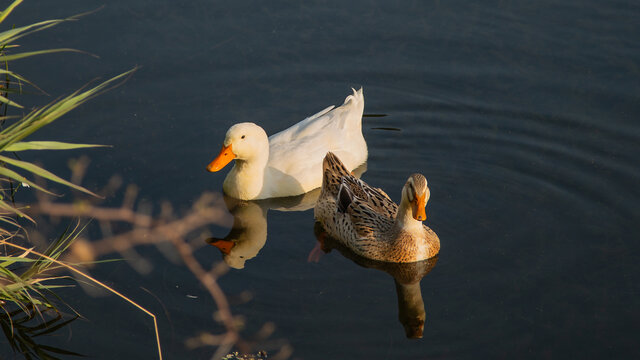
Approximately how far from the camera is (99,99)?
9.61 metres

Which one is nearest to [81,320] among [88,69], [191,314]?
[191,314]

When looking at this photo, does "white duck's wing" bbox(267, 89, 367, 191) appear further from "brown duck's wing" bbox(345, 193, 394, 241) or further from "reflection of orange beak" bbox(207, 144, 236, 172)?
"brown duck's wing" bbox(345, 193, 394, 241)

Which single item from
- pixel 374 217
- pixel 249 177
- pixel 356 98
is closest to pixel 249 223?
pixel 249 177

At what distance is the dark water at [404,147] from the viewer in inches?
252

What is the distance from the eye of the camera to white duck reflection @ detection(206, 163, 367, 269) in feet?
24.4

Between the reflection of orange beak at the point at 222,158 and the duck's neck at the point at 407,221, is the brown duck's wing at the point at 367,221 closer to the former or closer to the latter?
the duck's neck at the point at 407,221

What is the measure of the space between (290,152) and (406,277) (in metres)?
1.98

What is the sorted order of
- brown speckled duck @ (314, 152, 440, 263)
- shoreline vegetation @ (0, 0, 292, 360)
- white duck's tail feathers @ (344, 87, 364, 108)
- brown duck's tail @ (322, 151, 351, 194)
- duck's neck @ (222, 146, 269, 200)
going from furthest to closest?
1. white duck's tail feathers @ (344, 87, 364, 108)
2. duck's neck @ (222, 146, 269, 200)
3. brown duck's tail @ (322, 151, 351, 194)
4. brown speckled duck @ (314, 152, 440, 263)
5. shoreline vegetation @ (0, 0, 292, 360)

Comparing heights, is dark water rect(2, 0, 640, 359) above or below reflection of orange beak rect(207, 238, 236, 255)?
above

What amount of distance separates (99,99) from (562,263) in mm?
5365

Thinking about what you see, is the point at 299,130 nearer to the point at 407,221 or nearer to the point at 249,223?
the point at 249,223

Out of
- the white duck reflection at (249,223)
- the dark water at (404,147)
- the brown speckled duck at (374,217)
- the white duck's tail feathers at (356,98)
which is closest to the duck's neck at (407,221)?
the brown speckled duck at (374,217)

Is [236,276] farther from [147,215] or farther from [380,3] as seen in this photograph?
[380,3]

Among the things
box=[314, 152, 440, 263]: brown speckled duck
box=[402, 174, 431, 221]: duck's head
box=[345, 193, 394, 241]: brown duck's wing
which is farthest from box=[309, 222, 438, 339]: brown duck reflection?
box=[402, 174, 431, 221]: duck's head
